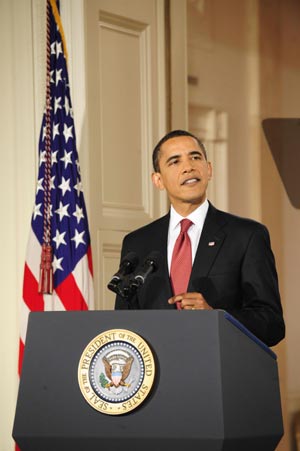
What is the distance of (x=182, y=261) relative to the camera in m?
3.11

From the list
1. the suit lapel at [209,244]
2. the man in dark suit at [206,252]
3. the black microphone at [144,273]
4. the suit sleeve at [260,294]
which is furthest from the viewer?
the suit lapel at [209,244]

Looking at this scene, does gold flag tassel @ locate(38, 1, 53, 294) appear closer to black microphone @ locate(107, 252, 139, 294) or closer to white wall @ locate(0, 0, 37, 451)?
white wall @ locate(0, 0, 37, 451)

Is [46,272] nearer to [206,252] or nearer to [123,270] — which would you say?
[206,252]

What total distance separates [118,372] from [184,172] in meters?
1.04

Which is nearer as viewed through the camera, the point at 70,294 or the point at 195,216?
the point at 195,216

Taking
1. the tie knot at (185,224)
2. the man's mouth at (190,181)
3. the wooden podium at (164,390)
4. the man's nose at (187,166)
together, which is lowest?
the wooden podium at (164,390)

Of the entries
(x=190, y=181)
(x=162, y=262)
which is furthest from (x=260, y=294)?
(x=190, y=181)

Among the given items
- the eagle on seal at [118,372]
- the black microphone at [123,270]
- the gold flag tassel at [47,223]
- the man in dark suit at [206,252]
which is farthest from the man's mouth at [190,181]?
the gold flag tassel at [47,223]

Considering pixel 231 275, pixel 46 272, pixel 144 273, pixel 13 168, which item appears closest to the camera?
pixel 144 273

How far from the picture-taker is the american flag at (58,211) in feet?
14.0

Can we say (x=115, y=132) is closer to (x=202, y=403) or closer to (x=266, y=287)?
(x=266, y=287)

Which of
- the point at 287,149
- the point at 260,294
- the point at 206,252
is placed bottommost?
the point at 260,294

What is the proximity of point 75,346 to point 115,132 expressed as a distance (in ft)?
9.17

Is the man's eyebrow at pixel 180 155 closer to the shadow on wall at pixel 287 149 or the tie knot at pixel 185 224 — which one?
the tie knot at pixel 185 224
